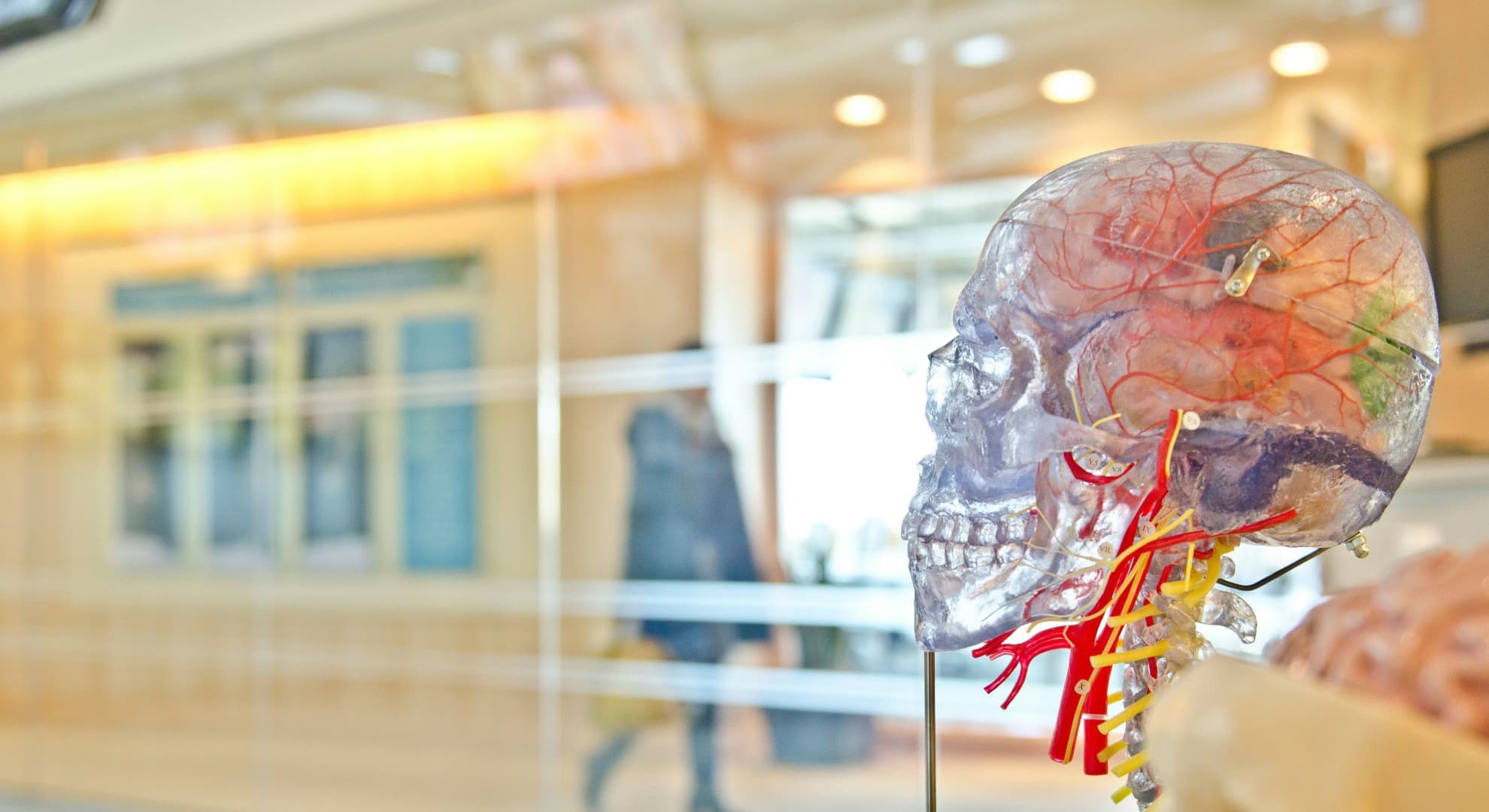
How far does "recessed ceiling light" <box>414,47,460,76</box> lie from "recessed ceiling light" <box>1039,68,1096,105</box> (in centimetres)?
233

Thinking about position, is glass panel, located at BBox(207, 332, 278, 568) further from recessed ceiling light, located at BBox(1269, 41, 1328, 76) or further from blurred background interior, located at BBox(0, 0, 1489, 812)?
recessed ceiling light, located at BBox(1269, 41, 1328, 76)

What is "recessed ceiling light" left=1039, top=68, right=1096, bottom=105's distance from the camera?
4055mm

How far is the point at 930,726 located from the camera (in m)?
0.96

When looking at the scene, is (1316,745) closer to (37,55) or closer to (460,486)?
(460,486)

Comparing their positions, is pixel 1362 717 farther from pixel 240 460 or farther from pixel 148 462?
pixel 148 462

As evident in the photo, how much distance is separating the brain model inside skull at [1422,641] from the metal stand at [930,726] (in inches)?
14.5

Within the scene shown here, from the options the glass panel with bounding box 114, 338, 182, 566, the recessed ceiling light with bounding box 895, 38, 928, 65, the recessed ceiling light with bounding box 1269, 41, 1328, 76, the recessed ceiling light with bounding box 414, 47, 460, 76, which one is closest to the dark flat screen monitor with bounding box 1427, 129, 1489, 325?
the recessed ceiling light with bounding box 1269, 41, 1328, 76

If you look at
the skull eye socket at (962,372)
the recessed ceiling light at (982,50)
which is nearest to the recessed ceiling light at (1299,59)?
the recessed ceiling light at (982,50)

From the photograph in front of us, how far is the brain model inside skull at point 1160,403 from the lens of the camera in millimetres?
805

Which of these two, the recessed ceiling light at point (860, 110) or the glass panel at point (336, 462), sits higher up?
the recessed ceiling light at point (860, 110)

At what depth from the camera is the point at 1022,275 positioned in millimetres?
881

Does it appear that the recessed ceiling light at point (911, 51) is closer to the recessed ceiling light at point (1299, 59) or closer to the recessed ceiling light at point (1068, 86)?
the recessed ceiling light at point (1068, 86)

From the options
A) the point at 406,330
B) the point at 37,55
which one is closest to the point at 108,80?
the point at 37,55

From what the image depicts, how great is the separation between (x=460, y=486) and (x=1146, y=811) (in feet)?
15.1
